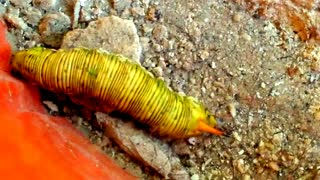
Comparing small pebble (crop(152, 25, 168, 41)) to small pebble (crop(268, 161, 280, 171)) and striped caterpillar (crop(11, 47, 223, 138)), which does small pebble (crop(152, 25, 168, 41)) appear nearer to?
striped caterpillar (crop(11, 47, 223, 138))

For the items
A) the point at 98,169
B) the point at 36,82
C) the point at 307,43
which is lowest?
the point at 98,169

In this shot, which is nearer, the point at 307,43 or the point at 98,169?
the point at 98,169

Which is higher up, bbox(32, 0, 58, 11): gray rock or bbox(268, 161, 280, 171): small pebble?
A: bbox(32, 0, 58, 11): gray rock

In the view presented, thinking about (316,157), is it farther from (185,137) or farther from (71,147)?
(71,147)

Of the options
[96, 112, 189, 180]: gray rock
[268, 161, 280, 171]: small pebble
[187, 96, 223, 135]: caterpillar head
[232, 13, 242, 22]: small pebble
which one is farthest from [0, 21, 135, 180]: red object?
[232, 13, 242, 22]: small pebble

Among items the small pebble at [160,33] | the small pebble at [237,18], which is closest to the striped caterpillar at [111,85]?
the small pebble at [160,33]

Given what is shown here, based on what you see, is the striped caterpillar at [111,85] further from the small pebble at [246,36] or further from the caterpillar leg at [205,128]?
the small pebble at [246,36]

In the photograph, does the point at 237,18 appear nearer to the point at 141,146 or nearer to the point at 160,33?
the point at 160,33

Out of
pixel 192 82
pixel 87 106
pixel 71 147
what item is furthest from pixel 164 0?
pixel 71 147
